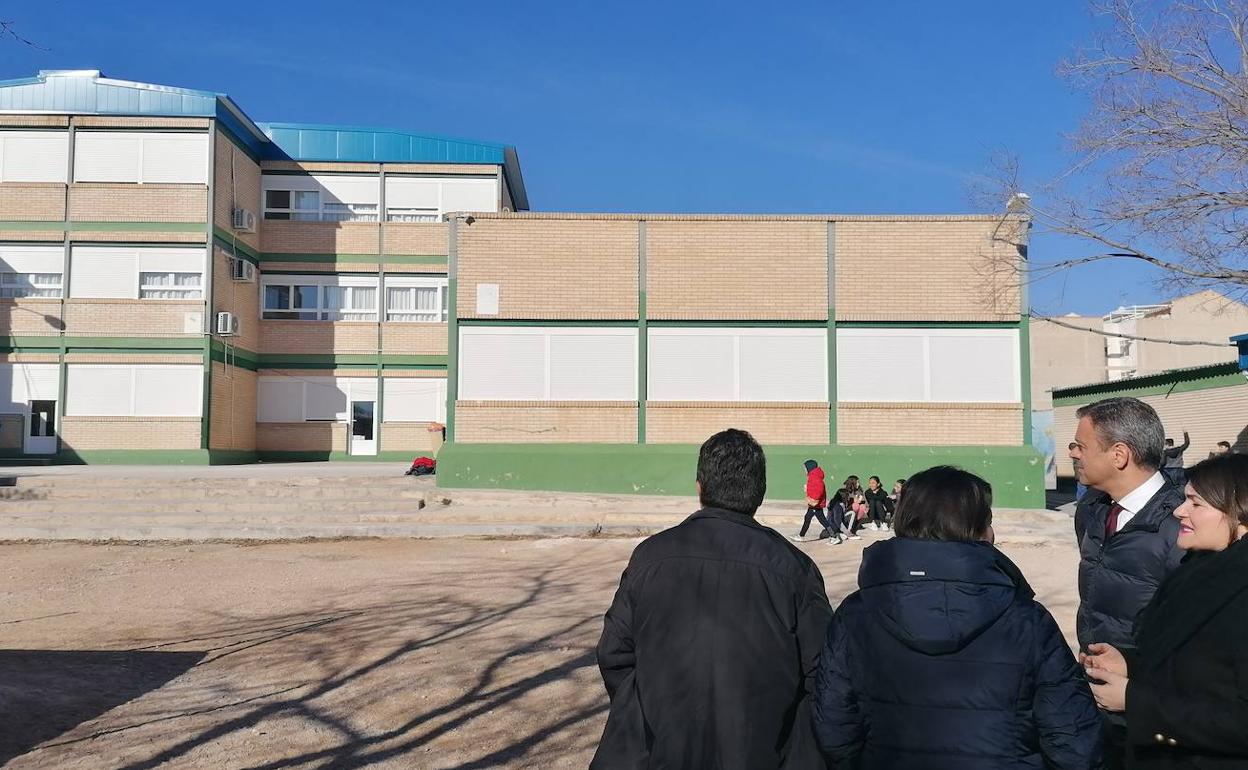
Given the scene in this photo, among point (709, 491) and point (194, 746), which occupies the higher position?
point (709, 491)

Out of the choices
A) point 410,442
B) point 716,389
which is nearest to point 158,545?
point 716,389

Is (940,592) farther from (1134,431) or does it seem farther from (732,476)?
(1134,431)

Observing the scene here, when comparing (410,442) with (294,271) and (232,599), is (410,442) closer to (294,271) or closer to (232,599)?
(294,271)

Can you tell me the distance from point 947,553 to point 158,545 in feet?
54.1

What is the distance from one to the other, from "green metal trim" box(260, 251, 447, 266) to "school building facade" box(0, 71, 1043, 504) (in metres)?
0.09

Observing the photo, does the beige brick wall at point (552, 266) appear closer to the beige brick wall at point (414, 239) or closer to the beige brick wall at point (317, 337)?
the beige brick wall at point (414, 239)

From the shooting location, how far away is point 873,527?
62.2 feet

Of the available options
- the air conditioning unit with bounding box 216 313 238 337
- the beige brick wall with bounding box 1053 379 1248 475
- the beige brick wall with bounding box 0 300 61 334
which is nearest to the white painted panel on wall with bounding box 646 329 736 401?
the beige brick wall with bounding box 1053 379 1248 475

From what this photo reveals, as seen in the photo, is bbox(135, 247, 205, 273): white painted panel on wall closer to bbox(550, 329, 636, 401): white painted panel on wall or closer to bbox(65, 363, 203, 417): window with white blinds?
bbox(65, 363, 203, 417): window with white blinds

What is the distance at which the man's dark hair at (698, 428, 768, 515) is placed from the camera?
9.94 ft

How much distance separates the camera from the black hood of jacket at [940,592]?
2.47 metres

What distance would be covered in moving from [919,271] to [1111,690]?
20.3 meters

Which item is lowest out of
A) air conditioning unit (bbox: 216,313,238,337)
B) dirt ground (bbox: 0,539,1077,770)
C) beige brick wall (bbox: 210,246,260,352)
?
dirt ground (bbox: 0,539,1077,770)

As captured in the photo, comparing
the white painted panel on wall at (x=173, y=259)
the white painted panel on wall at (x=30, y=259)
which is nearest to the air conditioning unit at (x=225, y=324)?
the white painted panel on wall at (x=173, y=259)
